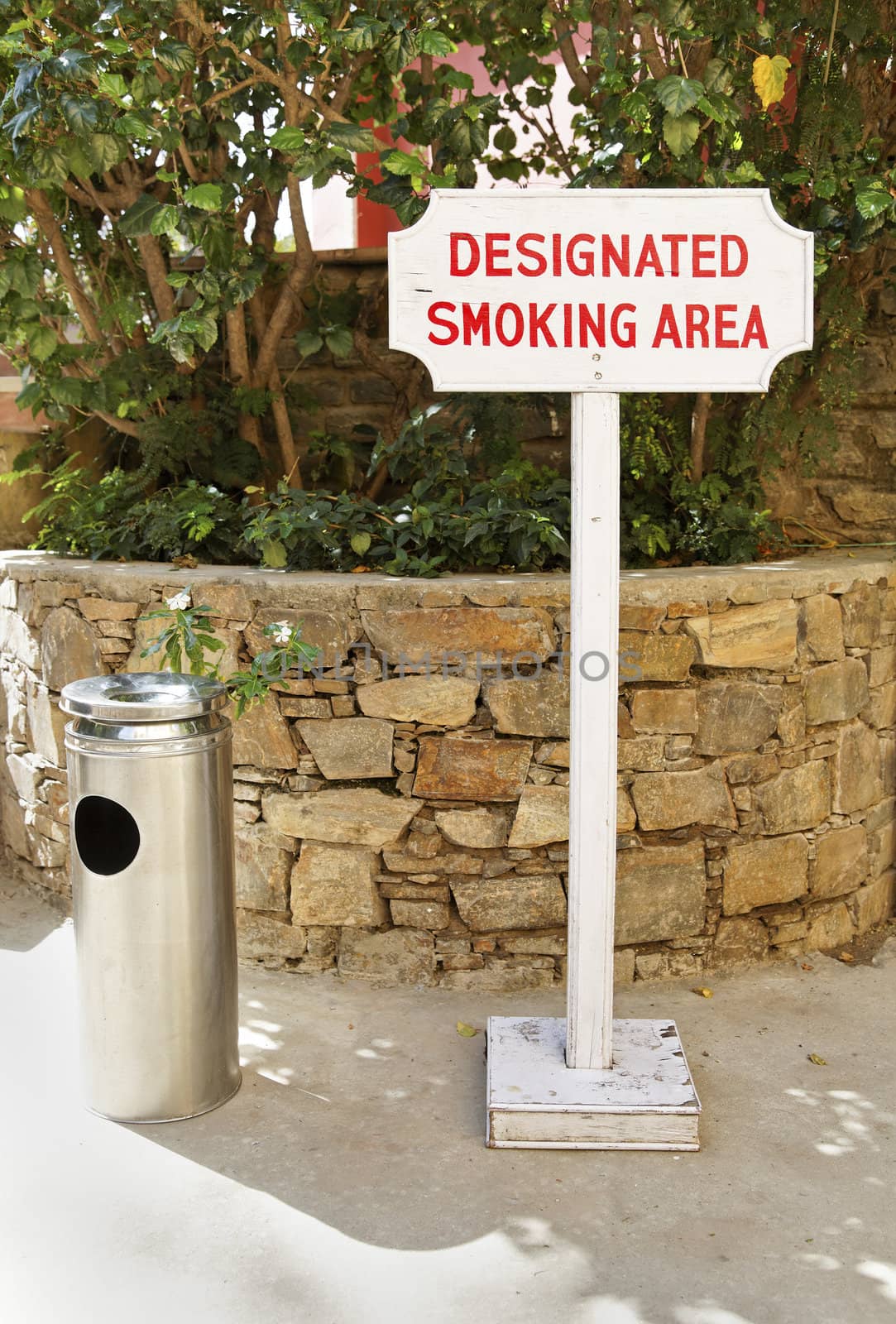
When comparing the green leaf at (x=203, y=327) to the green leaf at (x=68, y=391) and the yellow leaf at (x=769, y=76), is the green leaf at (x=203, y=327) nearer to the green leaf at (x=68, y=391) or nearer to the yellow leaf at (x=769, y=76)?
the green leaf at (x=68, y=391)

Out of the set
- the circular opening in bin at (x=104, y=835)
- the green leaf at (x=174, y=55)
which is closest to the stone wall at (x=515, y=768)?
the circular opening in bin at (x=104, y=835)

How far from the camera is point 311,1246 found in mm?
2549

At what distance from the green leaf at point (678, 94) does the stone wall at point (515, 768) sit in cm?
135

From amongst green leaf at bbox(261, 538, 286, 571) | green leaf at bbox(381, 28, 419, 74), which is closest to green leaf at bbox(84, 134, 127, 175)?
green leaf at bbox(381, 28, 419, 74)

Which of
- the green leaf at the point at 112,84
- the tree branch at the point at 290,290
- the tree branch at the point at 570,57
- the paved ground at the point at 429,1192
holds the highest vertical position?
the tree branch at the point at 570,57

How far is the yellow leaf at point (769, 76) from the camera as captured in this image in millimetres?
3859

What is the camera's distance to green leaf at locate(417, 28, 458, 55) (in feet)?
12.0

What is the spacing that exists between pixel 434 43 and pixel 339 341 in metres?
1.28

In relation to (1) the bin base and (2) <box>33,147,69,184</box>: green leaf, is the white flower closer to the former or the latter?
(1) the bin base

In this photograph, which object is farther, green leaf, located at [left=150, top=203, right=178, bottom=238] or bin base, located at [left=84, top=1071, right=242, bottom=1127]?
green leaf, located at [left=150, top=203, right=178, bottom=238]

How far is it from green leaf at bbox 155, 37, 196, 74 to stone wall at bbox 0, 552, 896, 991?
156 cm

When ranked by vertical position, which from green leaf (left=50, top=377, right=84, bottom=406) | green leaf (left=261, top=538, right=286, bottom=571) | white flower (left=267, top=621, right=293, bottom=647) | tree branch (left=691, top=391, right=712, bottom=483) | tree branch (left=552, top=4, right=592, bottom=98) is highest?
tree branch (left=552, top=4, right=592, bottom=98)

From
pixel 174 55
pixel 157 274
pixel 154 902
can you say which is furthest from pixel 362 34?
pixel 154 902

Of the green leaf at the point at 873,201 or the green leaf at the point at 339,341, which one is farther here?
the green leaf at the point at 339,341
